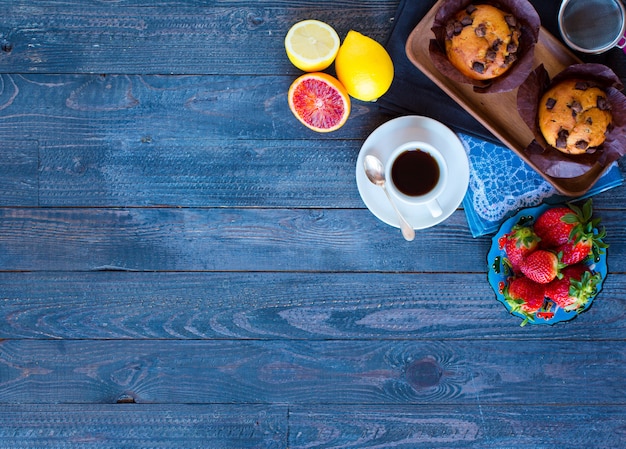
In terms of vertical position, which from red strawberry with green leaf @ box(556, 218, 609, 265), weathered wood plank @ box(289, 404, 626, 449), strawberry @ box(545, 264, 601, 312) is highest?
red strawberry with green leaf @ box(556, 218, 609, 265)

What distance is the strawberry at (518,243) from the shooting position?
1210 millimetres

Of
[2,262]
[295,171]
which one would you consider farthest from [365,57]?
[2,262]

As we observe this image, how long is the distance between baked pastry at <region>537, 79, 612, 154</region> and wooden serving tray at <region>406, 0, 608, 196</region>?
94mm

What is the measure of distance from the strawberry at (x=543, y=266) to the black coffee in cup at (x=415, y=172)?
0.27 metres

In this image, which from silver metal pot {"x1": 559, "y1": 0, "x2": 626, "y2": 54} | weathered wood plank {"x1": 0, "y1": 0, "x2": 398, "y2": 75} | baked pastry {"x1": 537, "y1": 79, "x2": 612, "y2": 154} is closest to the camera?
baked pastry {"x1": 537, "y1": 79, "x2": 612, "y2": 154}

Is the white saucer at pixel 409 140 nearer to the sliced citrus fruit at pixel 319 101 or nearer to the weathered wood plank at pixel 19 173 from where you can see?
the sliced citrus fruit at pixel 319 101

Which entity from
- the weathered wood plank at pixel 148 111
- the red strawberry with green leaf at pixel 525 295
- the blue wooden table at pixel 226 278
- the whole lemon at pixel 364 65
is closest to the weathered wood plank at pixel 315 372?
the blue wooden table at pixel 226 278

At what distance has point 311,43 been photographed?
3.93ft

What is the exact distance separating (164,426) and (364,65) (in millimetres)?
999

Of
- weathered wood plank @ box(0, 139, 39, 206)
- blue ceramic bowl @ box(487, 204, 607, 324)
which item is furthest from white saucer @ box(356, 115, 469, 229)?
weathered wood plank @ box(0, 139, 39, 206)

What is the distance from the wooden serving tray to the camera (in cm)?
119

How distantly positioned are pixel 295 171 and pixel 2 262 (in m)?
0.77

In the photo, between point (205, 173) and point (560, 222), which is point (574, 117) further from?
point (205, 173)

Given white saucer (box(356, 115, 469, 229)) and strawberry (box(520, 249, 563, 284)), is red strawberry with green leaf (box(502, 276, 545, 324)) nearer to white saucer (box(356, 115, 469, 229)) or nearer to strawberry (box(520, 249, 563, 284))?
strawberry (box(520, 249, 563, 284))
